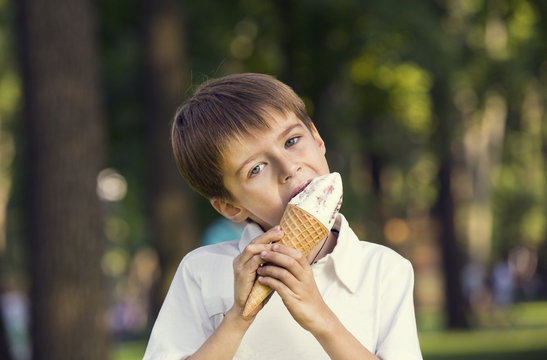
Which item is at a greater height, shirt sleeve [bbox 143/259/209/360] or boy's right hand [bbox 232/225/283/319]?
boy's right hand [bbox 232/225/283/319]

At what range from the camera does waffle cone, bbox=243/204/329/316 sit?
2385mm

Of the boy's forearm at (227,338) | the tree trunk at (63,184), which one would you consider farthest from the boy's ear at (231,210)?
the tree trunk at (63,184)

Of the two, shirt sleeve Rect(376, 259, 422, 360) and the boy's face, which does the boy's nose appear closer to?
the boy's face

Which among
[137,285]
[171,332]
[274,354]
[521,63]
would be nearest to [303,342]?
[274,354]

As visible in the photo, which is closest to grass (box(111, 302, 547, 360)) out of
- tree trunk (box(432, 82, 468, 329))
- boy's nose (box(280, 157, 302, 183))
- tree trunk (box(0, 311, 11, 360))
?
tree trunk (box(432, 82, 468, 329))

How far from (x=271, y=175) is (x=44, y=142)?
20.6 feet

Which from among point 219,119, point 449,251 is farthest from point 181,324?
point 449,251

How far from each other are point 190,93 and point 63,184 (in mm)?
5258

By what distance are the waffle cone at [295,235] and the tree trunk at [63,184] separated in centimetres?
617

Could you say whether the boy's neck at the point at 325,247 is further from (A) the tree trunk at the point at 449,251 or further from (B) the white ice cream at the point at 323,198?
(A) the tree trunk at the point at 449,251

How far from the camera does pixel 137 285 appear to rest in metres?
63.8

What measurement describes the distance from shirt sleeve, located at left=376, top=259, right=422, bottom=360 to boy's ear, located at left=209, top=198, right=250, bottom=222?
0.47 metres

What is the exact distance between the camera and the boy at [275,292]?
2.62 metres

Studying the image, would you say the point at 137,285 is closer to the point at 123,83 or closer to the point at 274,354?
the point at 123,83
